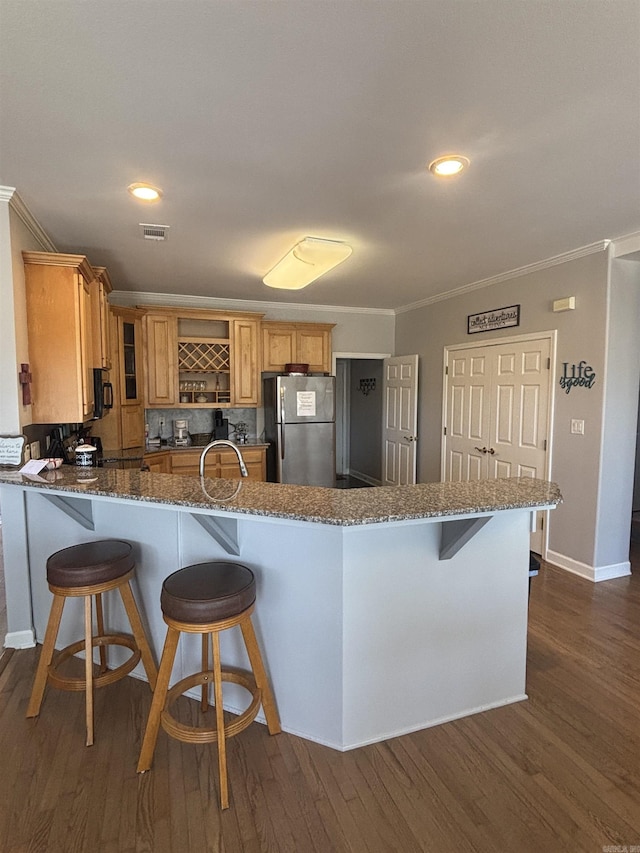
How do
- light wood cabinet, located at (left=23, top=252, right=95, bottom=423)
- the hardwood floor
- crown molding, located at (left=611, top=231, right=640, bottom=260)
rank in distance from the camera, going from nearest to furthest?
the hardwood floor → light wood cabinet, located at (left=23, top=252, right=95, bottom=423) → crown molding, located at (left=611, top=231, right=640, bottom=260)

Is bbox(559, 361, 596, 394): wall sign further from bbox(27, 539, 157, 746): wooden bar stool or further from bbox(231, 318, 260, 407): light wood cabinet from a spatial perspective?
bbox(27, 539, 157, 746): wooden bar stool

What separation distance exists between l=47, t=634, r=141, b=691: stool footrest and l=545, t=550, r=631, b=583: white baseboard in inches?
126

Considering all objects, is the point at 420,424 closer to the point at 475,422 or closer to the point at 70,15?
the point at 475,422

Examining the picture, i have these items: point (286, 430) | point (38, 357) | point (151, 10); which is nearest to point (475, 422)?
point (286, 430)

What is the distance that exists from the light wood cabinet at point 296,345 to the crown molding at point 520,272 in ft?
3.81

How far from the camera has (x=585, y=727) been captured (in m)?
1.94

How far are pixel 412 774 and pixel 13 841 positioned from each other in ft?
4.41

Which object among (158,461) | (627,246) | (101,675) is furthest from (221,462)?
(627,246)

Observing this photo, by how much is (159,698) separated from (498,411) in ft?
11.8

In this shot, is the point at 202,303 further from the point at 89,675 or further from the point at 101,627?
the point at 89,675

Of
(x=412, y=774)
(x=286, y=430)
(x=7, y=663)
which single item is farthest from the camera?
(x=286, y=430)

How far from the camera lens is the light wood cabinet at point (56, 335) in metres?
2.64

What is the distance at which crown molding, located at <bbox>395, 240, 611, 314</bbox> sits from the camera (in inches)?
129

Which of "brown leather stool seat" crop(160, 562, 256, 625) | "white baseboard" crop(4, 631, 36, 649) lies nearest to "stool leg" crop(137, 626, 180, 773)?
"brown leather stool seat" crop(160, 562, 256, 625)
